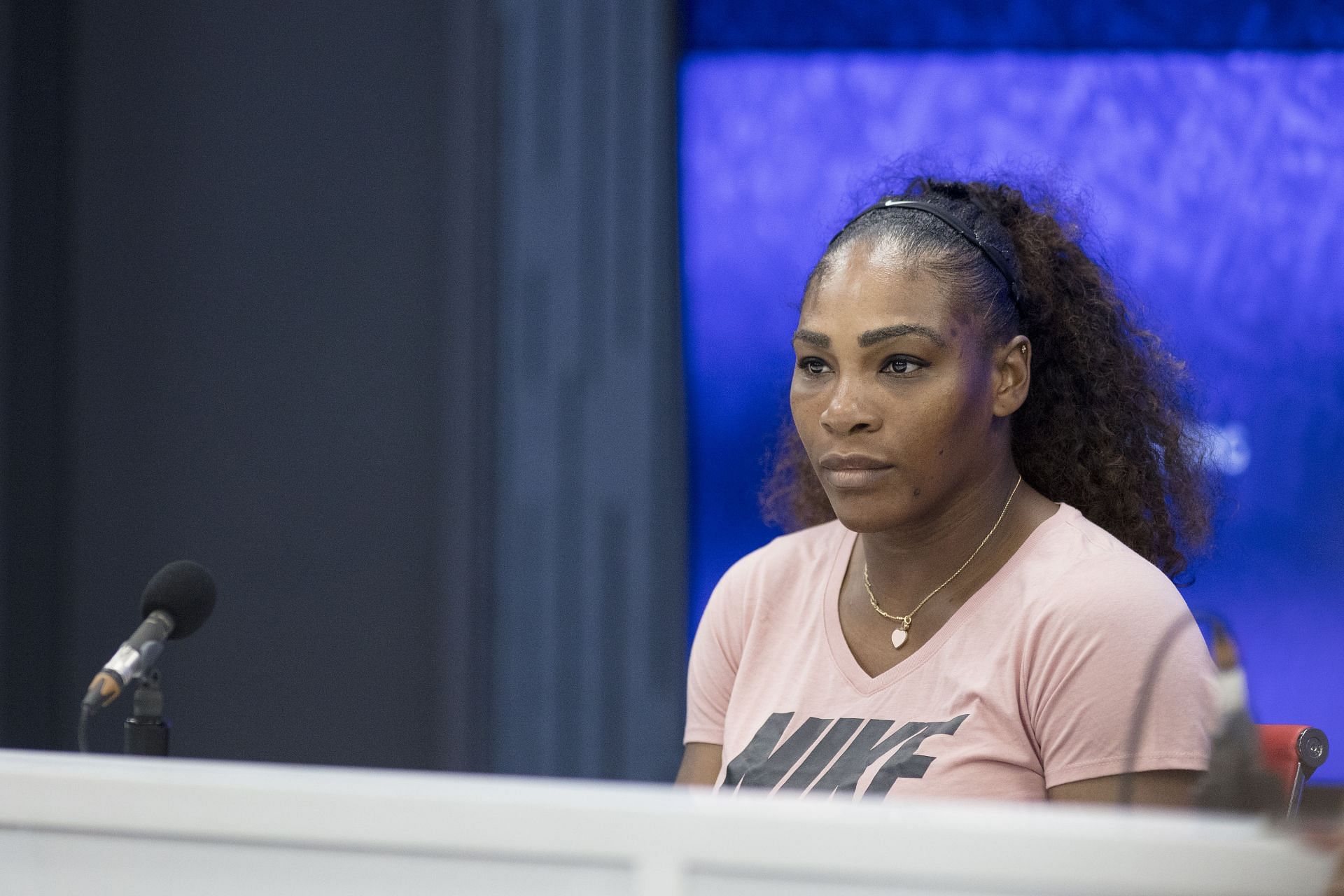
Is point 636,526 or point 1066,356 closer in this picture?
point 1066,356

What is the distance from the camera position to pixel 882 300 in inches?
62.5

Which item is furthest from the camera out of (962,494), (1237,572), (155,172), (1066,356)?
(155,172)

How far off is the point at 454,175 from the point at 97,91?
929mm

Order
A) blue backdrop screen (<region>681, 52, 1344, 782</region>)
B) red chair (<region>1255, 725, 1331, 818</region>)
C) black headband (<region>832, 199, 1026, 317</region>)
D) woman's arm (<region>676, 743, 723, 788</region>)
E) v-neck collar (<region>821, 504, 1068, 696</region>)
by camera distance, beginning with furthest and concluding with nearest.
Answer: blue backdrop screen (<region>681, 52, 1344, 782</region>), woman's arm (<region>676, 743, 723, 788</region>), black headband (<region>832, 199, 1026, 317</region>), v-neck collar (<region>821, 504, 1068, 696</region>), red chair (<region>1255, 725, 1331, 818</region>)

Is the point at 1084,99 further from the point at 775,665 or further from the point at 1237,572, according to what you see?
the point at 775,665

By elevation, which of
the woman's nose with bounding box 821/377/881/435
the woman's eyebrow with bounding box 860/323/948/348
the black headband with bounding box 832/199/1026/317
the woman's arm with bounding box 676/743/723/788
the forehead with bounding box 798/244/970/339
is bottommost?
the woman's arm with bounding box 676/743/723/788

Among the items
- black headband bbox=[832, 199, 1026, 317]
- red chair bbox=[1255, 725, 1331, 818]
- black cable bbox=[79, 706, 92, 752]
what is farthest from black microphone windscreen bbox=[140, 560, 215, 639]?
red chair bbox=[1255, 725, 1331, 818]

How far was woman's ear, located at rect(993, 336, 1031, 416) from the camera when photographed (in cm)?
164

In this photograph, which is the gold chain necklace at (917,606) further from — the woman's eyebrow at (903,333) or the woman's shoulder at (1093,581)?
the woman's eyebrow at (903,333)

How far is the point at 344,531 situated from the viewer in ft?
10.2

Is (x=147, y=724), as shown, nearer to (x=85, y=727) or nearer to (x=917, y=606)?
(x=85, y=727)

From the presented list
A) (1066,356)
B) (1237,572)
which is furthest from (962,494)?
(1237,572)

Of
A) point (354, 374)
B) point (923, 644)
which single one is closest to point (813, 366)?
point (923, 644)

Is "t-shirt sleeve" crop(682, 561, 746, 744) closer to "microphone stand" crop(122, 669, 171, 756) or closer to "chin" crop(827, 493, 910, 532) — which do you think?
"chin" crop(827, 493, 910, 532)
